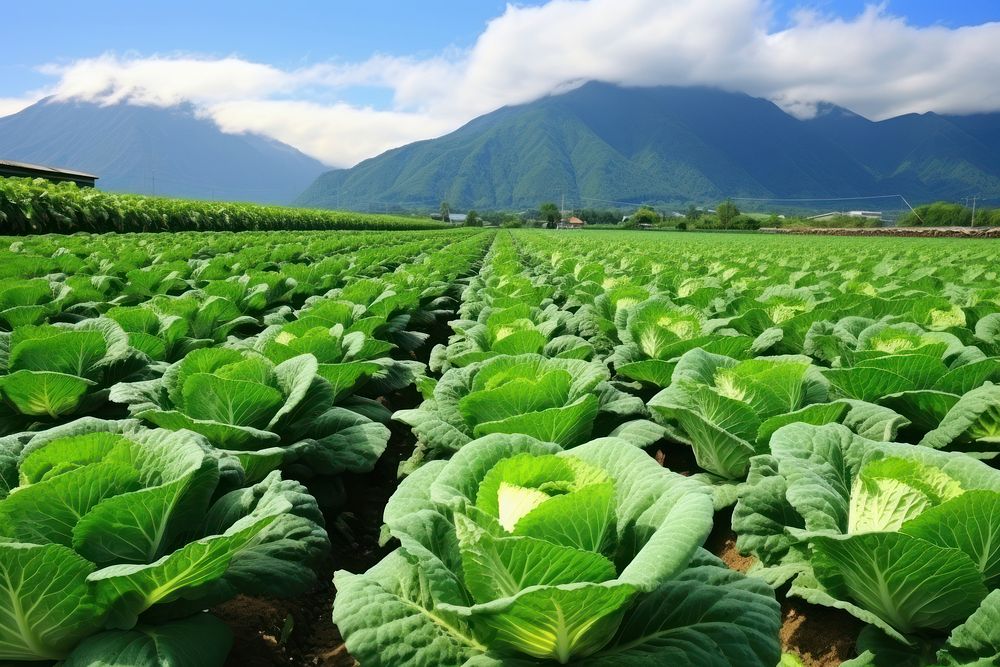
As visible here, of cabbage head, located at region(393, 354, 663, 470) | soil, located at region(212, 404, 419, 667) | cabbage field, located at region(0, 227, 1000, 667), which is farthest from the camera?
cabbage head, located at region(393, 354, 663, 470)

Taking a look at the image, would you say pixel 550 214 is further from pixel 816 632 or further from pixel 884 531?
pixel 884 531

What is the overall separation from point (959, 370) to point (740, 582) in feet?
5.64

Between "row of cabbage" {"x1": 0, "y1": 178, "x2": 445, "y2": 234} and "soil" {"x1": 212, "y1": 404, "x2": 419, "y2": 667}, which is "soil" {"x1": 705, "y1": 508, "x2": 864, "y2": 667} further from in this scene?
"row of cabbage" {"x1": 0, "y1": 178, "x2": 445, "y2": 234}

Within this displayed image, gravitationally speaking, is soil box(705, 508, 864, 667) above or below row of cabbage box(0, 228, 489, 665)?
below

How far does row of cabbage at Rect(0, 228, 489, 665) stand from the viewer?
1552 millimetres

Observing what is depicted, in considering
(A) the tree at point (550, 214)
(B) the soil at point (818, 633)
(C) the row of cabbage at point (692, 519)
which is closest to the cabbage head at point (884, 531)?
(C) the row of cabbage at point (692, 519)

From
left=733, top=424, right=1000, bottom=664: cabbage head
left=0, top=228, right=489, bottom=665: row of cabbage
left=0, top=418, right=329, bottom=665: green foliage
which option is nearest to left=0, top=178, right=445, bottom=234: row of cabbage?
left=0, top=228, right=489, bottom=665: row of cabbage

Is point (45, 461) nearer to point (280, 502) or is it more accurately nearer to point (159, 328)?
point (280, 502)

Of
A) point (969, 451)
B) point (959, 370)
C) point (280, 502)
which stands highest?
point (959, 370)

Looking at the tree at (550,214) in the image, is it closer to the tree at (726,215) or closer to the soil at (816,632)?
the tree at (726,215)

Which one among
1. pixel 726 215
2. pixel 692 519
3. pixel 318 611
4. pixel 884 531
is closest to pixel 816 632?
pixel 884 531

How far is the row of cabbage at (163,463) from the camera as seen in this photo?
5.09ft

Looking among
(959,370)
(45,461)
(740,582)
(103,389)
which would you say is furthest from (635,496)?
(103,389)

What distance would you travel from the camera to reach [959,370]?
8.47 feet
